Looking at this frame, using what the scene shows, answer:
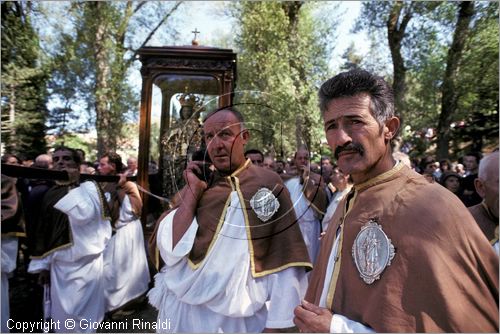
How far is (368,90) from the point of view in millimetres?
1789

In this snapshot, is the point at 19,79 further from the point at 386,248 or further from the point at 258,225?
the point at 386,248

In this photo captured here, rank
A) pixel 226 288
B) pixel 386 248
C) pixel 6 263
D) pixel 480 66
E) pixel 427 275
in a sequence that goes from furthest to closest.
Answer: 1. pixel 480 66
2. pixel 6 263
3. pixel 226 288
4. pixel 386 248
5. pixel 427 275

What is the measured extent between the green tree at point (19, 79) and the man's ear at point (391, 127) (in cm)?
900

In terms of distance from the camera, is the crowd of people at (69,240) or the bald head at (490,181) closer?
the bald head at (490,181)

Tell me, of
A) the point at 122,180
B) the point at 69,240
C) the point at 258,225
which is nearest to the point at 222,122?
the point at 258,225

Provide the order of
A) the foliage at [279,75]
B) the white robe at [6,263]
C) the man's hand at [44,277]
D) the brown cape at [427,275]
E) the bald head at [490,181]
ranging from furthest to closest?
the man's hand at [44,277], the white robe at [6,263], the bald head at [490,181], the foliage at [279,75], the brown cape at [427,275]

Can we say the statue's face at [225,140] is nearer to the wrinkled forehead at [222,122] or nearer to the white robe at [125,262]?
the wrinkled forehead at [222,122]

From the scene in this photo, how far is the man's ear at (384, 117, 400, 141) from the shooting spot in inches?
71.6

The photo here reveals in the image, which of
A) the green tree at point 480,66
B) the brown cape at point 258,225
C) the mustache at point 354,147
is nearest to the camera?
the mustache at point 354,147

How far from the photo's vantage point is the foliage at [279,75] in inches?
89.5

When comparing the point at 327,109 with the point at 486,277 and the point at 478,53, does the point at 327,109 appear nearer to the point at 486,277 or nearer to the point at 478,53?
the point at 486,277

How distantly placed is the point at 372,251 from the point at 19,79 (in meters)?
11.3

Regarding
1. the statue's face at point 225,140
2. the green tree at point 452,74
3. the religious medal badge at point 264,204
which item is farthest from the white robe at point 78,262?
the green tree at point 452,74

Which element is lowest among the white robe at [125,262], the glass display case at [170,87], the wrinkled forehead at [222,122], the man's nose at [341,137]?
the white robe at [125,262]
